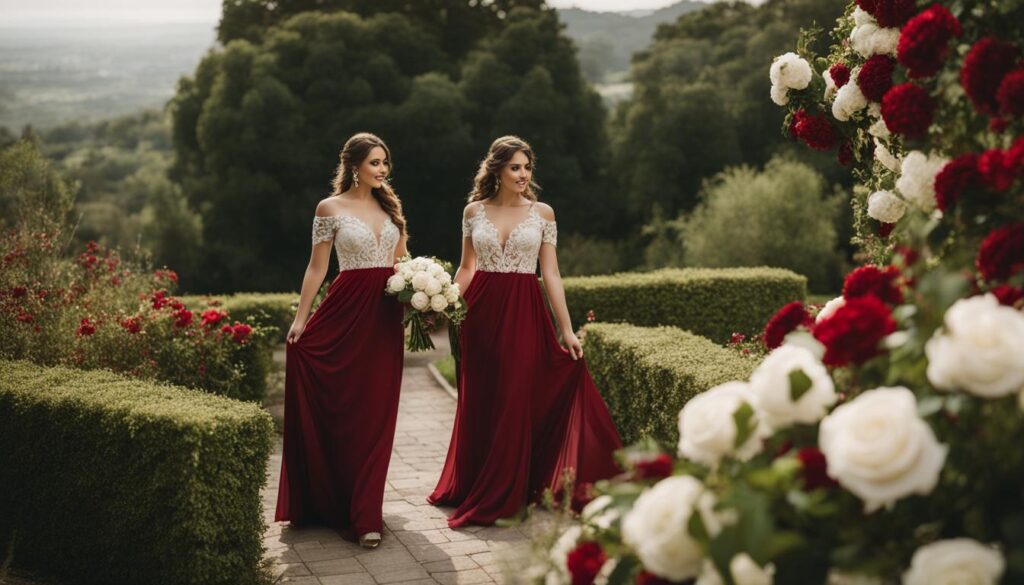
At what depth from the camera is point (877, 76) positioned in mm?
4176

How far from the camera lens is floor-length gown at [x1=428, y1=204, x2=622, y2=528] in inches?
253

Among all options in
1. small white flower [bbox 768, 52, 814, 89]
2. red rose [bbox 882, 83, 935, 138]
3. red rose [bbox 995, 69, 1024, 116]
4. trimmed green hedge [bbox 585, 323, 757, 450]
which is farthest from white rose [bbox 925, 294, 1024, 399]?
trimmed green hedge [bbox 585, 323, 757, 450]

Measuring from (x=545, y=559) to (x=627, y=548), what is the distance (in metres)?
0.32

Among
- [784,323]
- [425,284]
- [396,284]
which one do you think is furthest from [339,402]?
[784,323]

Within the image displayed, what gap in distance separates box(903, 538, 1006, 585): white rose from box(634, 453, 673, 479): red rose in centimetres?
64

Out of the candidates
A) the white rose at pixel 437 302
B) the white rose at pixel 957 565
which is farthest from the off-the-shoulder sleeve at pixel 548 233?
the white rose at pixel 957 565

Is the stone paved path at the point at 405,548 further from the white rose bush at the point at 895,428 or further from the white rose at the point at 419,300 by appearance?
the white rose bush at the point at 895,428

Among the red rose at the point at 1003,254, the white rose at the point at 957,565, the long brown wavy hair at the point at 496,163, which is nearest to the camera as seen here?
the white rose at the point at 957,565

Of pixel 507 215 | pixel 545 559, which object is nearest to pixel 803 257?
pixel 507 215

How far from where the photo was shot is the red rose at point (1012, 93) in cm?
266

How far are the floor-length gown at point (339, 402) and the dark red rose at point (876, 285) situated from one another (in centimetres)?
380

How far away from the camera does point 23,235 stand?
29.7 feet

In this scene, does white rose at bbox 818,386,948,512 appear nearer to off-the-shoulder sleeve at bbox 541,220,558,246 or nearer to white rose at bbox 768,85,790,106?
white rose at bbox 768,85,790,106

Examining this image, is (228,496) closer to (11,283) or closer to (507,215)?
(507,215)
